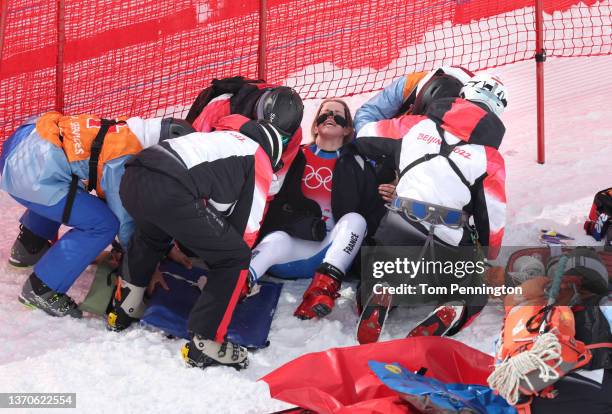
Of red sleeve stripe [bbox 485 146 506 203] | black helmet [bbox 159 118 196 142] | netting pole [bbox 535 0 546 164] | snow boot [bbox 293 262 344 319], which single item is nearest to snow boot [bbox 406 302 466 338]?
snow boot [bbox 293 262 344 319]

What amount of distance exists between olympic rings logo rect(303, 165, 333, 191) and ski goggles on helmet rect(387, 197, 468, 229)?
64cm

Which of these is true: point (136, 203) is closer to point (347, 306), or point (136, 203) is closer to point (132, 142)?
point (132, 142)

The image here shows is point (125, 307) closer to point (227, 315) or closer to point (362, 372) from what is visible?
point (227, 315)

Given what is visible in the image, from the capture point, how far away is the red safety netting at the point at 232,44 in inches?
210

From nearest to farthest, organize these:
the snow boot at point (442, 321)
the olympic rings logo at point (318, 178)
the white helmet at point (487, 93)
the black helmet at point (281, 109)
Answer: the snow boot at point (442, 321) < the black helmet at point (281, 109) < the white helmet at point (487, 93) < the olympic rings logo at point (318, 178)

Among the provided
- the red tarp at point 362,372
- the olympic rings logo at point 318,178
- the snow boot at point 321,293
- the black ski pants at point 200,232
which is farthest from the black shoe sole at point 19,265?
the red tarp at point 362,372

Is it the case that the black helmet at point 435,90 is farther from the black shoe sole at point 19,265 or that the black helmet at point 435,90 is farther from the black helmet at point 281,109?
the black shoe sole at point 19,265

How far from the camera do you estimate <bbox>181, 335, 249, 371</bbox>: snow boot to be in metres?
3.60

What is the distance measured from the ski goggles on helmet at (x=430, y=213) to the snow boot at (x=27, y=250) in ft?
6.18

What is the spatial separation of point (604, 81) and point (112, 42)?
3960mm

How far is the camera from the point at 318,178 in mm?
4641

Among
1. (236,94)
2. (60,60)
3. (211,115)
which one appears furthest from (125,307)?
(60,60)

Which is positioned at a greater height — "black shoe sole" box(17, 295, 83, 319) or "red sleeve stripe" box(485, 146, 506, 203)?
"red sleeve stripe" box(485, 146, 506, 203)

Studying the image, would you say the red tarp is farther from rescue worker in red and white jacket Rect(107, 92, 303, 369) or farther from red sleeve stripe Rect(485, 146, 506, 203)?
red sleeve stripe Rect(485, 146, 506, 203)
